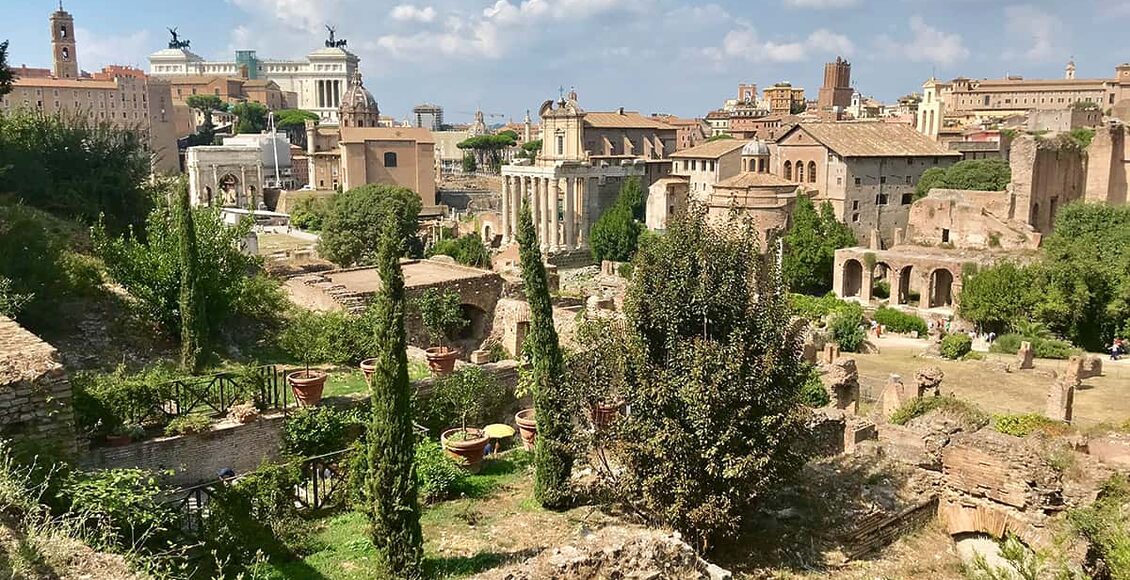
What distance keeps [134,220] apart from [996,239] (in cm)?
4190

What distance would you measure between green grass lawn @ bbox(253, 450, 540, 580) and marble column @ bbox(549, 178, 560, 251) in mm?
51153

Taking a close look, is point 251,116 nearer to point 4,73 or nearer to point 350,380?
point 4,73

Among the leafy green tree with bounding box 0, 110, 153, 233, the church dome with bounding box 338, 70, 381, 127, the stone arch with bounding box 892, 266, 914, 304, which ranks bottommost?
the stone arch with bounding box 892, 266, 914, 304

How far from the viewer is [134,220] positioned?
22.0m

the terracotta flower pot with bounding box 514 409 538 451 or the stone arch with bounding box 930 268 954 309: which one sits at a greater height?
the terracotta flower pot with bounding box 514 409 538 451

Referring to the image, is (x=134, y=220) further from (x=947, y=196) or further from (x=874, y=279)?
(x=947, y=196)

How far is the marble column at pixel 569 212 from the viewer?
203 feet

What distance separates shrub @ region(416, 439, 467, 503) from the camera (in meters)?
10.5

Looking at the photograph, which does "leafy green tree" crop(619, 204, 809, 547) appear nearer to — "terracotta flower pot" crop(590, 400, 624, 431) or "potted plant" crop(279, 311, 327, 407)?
"terracotta flower pot" crop(590, 400, 624, 431)

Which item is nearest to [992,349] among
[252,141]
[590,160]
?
[590,160]

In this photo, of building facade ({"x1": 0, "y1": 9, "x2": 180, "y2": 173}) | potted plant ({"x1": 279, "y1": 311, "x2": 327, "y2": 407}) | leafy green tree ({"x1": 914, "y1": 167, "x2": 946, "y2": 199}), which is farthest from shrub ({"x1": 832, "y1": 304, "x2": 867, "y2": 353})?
building facade ({"x1": 0, "y1": 9, "x2": 180, "y2": 173})

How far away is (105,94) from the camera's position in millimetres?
89812

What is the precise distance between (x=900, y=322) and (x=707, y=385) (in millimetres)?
29754

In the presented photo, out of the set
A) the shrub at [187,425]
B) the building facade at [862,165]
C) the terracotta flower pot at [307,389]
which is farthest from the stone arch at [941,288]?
the shrub at [187,425]
